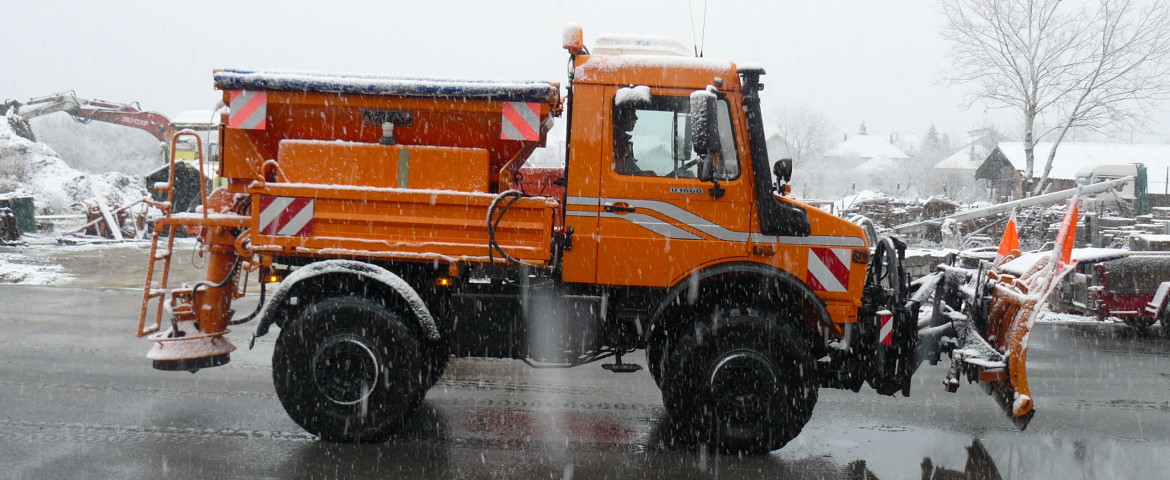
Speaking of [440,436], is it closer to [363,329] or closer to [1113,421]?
[363,329]

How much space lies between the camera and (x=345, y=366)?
4988mm

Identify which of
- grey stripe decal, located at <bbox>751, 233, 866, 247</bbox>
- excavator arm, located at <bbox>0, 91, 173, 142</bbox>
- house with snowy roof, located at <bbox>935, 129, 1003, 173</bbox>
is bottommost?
grey stripe decal, located at <bbox>751, 233, 866, 247</bbox>

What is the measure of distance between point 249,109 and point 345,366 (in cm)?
174

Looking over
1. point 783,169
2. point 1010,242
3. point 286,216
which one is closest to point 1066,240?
point 1010,242

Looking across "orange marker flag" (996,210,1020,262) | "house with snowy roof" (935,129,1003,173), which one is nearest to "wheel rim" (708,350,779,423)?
"orange marker flag" (996,210,1020,262)

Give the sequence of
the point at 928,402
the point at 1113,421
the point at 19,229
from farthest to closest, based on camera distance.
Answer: the point at 19,229, the point at 928,402, the point at 1113,421

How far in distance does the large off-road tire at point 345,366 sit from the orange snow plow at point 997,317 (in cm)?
340

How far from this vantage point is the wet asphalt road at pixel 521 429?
4707 mm

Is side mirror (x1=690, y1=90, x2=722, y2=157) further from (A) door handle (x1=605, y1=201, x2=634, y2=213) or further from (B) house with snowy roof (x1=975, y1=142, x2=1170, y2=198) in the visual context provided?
(B) house with snowy roof (x1=975, y1=142, x2=1170, y2=198)

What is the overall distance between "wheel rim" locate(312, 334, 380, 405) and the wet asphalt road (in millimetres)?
334

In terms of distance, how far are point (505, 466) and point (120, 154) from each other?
1628 inches

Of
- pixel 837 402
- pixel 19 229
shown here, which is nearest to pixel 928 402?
pixel 837 402

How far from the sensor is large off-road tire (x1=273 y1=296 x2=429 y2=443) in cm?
496

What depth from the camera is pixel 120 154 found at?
129 ft
